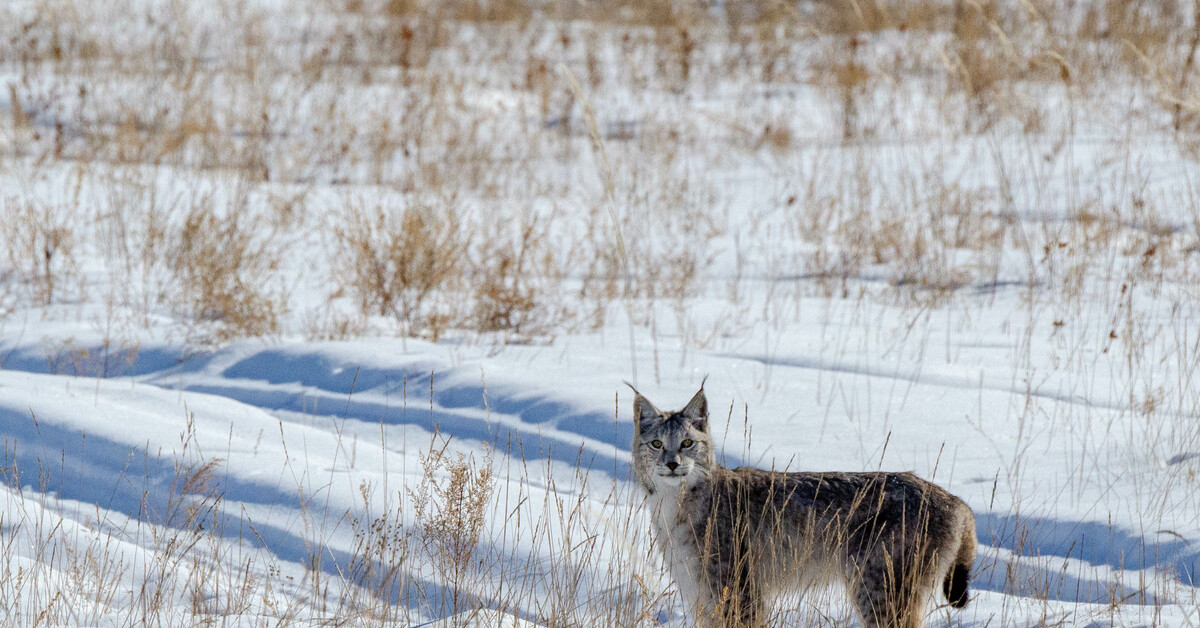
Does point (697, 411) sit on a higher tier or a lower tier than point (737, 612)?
higher

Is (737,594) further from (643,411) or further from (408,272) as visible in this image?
(408,272)

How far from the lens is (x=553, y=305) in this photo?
723cm

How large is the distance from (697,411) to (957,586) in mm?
1020

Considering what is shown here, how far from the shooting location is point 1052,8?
14641 millimetres

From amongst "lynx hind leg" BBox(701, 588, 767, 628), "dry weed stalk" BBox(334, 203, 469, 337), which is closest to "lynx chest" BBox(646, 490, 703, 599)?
"lynx hind leg" BBox(701, 588, 767, 628)

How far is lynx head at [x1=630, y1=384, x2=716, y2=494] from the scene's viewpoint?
3.52 m

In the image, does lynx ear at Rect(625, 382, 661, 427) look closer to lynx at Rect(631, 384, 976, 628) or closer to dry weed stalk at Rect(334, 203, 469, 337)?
lynx at Rect(631, 384, 976, 628)

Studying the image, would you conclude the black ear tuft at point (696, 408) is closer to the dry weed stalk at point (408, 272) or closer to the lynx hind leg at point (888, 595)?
the lynx hind leg at point (888, 595)

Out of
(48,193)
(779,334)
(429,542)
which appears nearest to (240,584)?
(429,542)

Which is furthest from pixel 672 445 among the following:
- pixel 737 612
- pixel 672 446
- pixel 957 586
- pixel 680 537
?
pixel 957 586

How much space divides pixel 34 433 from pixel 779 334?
13.4 ft

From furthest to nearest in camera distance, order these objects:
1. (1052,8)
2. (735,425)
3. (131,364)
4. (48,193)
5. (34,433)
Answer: (1052,8), (48,193), (131,364), (735,425), (34,433)

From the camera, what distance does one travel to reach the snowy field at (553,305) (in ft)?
11.8

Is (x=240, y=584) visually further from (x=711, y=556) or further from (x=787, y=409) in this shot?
(x=787, y=409)
